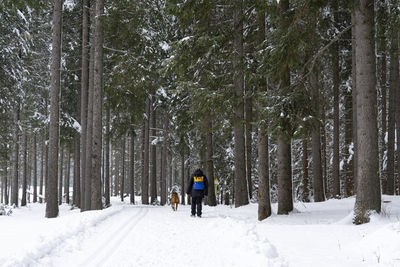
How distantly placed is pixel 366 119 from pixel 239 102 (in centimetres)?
581

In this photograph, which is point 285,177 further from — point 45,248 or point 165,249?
point 45,248

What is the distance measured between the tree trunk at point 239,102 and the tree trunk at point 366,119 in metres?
4.56

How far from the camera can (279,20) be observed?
9648 mm

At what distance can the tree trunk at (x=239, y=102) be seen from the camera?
1215cm

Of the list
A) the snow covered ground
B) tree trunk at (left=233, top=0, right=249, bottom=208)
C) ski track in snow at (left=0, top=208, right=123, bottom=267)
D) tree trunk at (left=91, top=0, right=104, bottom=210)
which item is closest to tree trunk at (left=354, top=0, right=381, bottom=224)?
the snow covered ground

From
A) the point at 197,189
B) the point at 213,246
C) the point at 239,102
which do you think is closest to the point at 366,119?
the point at 213,246

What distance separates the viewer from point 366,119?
304 inches

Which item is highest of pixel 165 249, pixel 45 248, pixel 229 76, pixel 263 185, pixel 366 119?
pixel 229 76

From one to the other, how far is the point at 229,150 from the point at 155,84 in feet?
33.4

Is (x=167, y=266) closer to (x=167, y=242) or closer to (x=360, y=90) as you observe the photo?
(x=167, y=242)

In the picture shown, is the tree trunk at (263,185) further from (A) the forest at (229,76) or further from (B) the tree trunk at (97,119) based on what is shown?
(B) the tree trunk at (97,119)

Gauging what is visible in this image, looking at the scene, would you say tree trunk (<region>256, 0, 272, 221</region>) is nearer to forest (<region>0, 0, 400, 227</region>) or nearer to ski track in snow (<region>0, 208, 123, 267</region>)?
forest (<region>0, 0, 400, 227</region>)

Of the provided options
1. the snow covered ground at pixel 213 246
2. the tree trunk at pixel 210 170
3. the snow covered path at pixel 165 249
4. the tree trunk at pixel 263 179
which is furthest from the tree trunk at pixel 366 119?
the tree trunk at pixel 210 170

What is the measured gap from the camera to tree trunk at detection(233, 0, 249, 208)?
12150 mm
